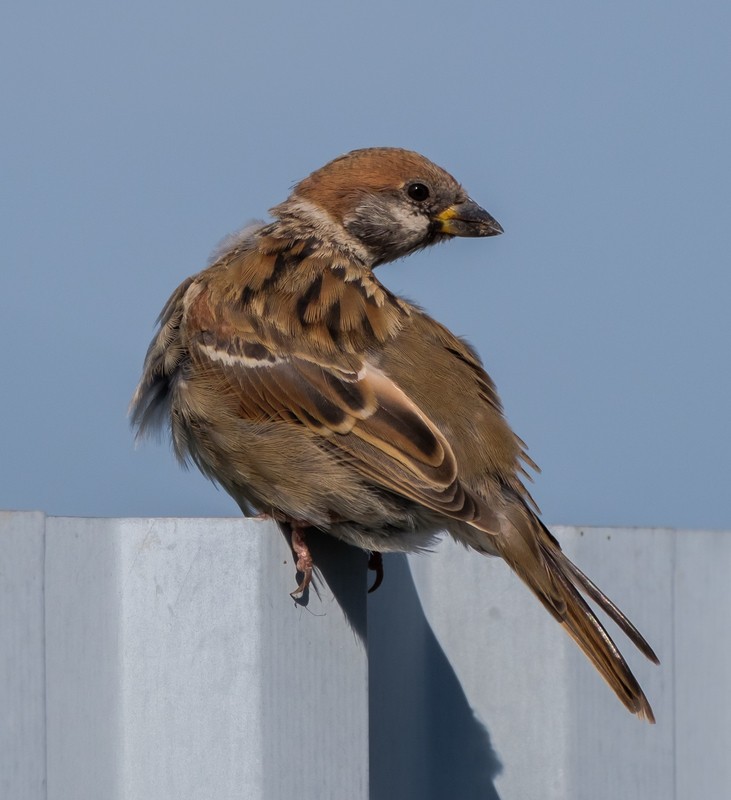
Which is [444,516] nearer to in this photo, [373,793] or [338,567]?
[338,567]

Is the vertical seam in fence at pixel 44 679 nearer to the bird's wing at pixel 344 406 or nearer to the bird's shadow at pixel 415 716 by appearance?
the bird's shadow at pixel 415 716

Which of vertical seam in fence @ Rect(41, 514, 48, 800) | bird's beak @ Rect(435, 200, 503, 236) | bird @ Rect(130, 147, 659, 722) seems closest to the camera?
vertical seam in fence @ Rect(41, 514, 48, 800)

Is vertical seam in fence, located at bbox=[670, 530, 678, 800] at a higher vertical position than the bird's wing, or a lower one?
lower

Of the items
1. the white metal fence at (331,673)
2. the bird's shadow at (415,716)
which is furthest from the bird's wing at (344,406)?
the bird's shadow at (415,716)

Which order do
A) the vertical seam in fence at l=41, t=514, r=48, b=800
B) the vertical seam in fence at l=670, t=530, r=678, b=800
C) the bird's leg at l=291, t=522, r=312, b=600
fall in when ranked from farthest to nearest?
the vertical seam in fence at l=670, t=530, r=678, b=800, the bird's leg at l=291, t=522, r=312, b=600, the vertical seam in fence at l=41, t=514, r=48, b=800

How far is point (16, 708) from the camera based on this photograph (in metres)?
2.04

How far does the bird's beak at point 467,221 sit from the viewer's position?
4.83m

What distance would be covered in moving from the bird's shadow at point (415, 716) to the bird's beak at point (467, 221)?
2.19 metres

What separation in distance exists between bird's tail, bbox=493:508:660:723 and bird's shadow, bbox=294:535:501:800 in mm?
298

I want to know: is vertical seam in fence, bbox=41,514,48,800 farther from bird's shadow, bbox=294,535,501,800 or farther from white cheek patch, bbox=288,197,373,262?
white cheek patch, bbox=288,197,373,262

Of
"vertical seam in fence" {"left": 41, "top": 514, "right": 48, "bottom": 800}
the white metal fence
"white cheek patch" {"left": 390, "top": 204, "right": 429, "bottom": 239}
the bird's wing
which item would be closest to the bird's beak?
"white cheek patch" {"left": 390, "top": 204, "right": 429, "bottom": 239}

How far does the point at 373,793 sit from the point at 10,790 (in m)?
0.99

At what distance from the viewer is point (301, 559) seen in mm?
2652

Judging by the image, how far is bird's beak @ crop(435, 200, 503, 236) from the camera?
190 inches
